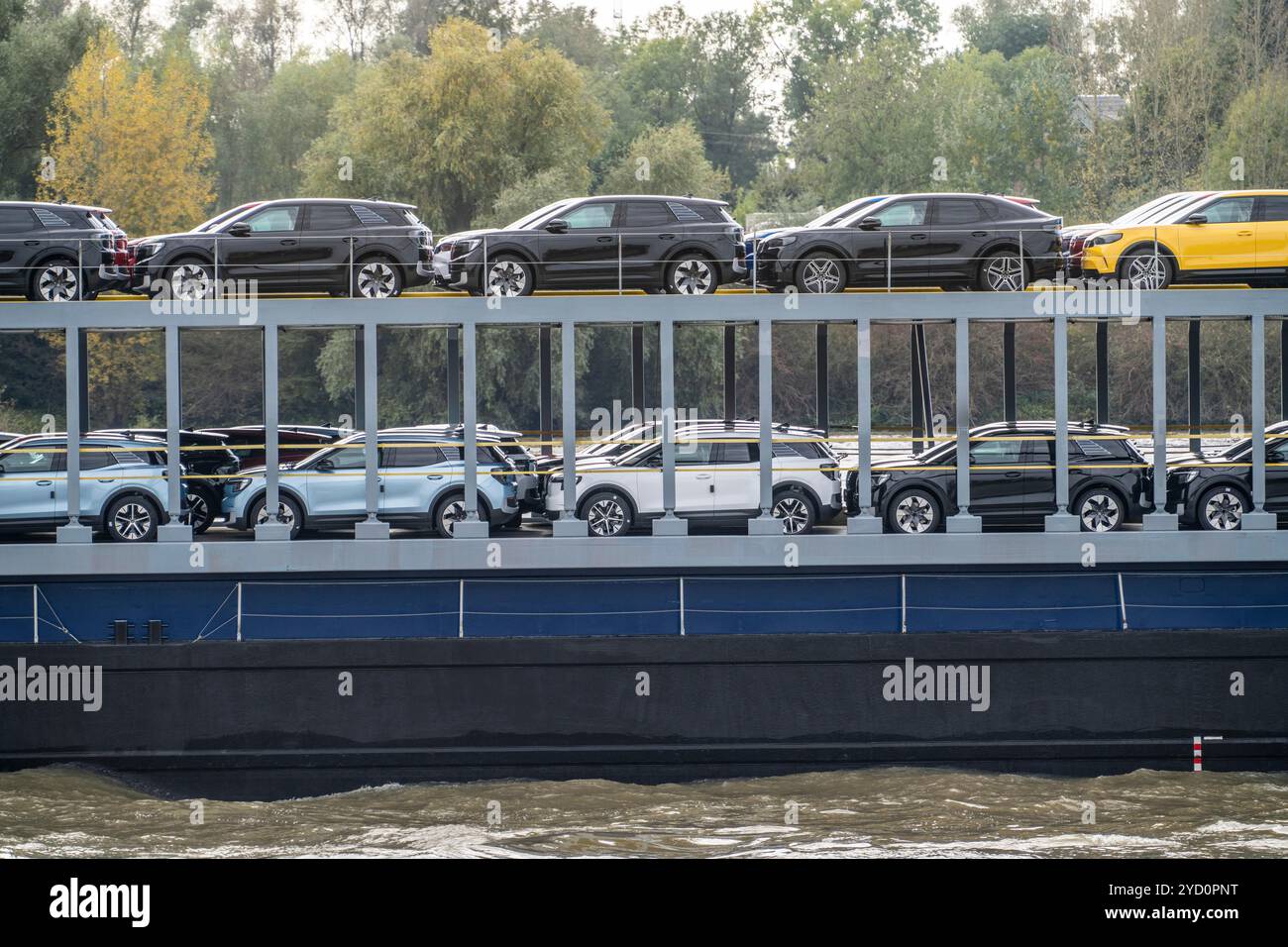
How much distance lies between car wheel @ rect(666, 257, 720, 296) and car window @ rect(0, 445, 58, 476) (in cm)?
696

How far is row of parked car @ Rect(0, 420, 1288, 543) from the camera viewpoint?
1584cm

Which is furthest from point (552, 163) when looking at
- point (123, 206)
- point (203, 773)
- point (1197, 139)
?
point (203, 773)

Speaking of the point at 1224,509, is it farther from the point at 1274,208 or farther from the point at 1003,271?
the point at 1274,208

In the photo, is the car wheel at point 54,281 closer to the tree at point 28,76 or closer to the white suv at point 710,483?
the white suv at point 710,483

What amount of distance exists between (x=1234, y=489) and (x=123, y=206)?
2873 centimetres

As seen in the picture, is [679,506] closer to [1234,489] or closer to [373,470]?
[373,470]

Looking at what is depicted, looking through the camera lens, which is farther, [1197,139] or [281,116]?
[281,116]

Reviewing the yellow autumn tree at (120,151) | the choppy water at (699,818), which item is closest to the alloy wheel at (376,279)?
the choppy water at (699,818)

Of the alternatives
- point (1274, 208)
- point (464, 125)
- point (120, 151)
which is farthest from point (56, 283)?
point (464, 125)

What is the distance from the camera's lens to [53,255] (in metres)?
16.8

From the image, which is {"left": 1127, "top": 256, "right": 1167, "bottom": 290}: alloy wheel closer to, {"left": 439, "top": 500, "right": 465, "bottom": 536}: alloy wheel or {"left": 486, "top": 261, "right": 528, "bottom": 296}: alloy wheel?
{"left": 486, "top": 261, "right": 528, "bottom": 296}: alloy wheel

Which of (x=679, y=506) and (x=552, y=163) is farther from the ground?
(x=552, y=163)

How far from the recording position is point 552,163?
38.9 meters

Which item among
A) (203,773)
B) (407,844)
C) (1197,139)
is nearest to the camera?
(407,844)
